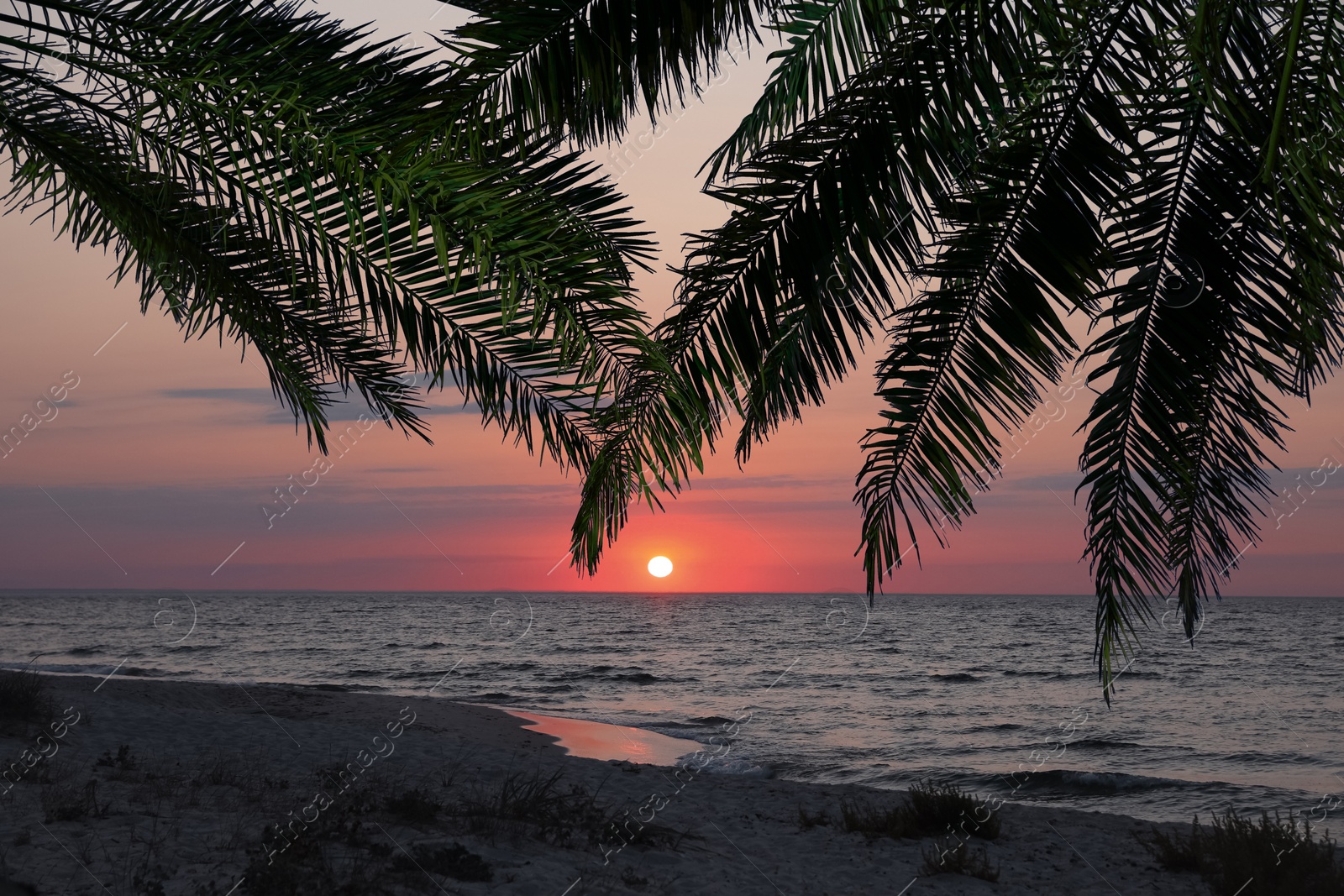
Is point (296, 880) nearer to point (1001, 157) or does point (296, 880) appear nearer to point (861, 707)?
point (1001, 157)

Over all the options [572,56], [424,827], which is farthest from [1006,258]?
[424,827]

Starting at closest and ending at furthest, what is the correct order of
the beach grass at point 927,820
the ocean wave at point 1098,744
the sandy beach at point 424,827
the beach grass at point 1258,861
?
the sandy beach at point 424,827 < the beach grass at point 1258,861 < the beach grass at point 927,820 < the ocean wave at point 1098,744

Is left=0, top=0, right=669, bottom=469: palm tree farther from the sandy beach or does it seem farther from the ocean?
the ocean

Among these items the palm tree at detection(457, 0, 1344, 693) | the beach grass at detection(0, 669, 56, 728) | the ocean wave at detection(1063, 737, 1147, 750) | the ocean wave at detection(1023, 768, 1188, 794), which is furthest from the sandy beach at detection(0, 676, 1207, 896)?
the ocean wave at detection(1063, 737, 1147, 750)

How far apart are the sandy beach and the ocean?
14.6ft

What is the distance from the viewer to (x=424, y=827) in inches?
298

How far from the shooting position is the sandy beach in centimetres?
625

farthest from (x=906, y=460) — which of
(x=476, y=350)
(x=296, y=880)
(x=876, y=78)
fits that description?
(x=296, y=880)

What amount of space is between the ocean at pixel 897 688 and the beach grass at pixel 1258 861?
475cm

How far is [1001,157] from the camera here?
3703 mm

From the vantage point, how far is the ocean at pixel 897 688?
1593 cm

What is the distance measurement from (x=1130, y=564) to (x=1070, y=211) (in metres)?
1.41

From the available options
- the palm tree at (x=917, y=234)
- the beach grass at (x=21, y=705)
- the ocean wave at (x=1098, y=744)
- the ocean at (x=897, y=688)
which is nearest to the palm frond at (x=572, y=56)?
the palm tree at (x=917, y=234)

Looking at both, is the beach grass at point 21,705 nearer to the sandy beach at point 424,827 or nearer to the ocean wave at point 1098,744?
the sandy beach at point 424,827
